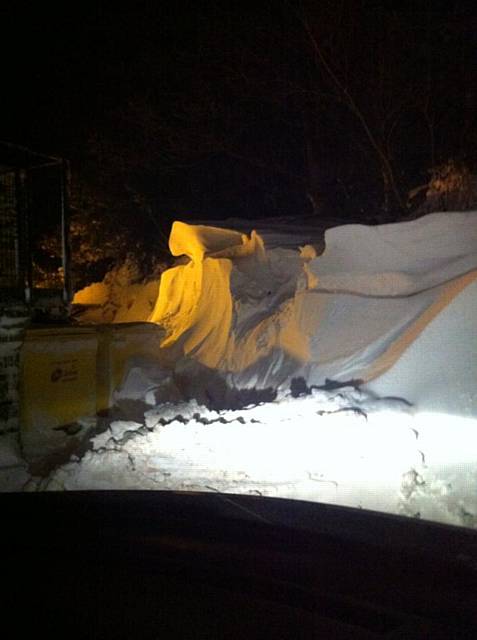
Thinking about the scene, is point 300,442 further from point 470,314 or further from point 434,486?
point 470,314

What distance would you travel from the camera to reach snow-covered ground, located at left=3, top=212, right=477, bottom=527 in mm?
6012

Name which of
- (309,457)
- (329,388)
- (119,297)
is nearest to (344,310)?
(329,388)

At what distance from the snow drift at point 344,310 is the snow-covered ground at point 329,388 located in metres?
0.02

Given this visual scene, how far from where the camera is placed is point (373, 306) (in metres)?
8.59

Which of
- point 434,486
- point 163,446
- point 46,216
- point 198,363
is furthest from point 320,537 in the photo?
point 46,216

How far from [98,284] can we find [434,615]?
61.2 feet

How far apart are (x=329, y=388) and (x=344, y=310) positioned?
1258mm

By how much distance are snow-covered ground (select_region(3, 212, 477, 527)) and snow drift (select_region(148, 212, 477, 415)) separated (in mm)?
19

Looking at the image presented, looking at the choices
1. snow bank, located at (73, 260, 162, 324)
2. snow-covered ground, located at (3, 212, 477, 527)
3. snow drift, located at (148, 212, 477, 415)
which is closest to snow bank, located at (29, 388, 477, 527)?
snow-covered ground, located at (3, 212, 477, 527)

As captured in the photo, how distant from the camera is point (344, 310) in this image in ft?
29.5

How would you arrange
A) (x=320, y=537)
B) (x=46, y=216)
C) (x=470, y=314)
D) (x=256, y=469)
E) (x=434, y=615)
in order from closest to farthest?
1. (x=434, y=615)
2. (x=320, y=537)
3. (x=256, y=469)
4. (x=470, y=314)
5. (x=46, y=216)

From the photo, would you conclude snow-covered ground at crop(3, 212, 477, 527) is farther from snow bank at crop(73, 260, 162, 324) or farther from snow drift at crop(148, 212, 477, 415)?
snow bank at crop(73, 260, 162, 324)

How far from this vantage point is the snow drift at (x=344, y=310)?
7199mm

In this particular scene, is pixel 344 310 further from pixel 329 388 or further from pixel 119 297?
pixel 119 297
